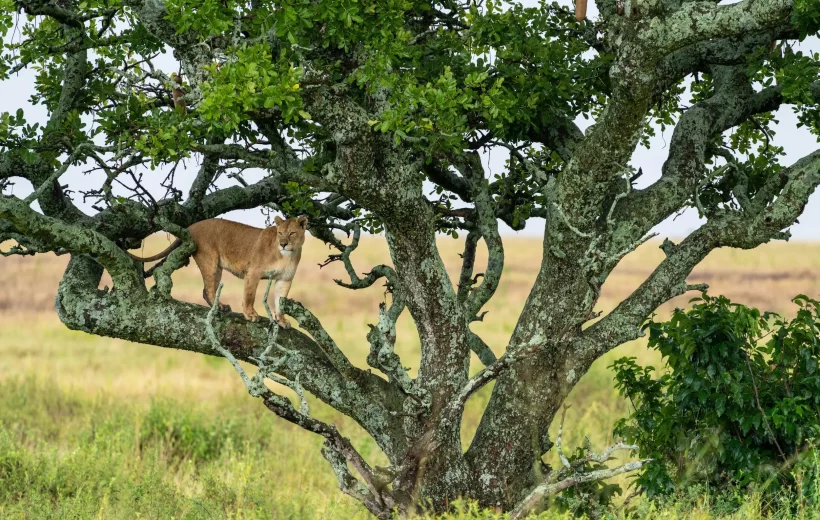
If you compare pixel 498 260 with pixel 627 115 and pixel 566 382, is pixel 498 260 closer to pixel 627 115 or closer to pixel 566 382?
pixel 566 382

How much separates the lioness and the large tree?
35 centimetres

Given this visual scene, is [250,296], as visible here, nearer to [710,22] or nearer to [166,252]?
[166,252]

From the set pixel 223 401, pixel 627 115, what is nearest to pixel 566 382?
pixel 627 115

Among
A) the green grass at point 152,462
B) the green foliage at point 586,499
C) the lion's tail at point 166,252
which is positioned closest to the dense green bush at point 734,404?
the green foliage at point 586,499

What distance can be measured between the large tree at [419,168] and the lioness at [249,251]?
353mm

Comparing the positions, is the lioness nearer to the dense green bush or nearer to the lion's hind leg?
the lion's hind leg

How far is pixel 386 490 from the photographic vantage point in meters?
9.70

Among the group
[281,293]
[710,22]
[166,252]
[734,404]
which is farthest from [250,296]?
[710,22]

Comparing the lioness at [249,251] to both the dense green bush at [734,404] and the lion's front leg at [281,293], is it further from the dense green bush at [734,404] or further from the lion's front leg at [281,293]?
the dense green bush at [734,404]

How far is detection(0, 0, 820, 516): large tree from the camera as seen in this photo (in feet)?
28.7

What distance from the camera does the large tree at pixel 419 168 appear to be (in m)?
8.74

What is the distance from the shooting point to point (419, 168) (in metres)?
9.72

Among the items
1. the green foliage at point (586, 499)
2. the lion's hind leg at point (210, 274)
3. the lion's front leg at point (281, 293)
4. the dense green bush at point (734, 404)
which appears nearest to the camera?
the dense green bush at point (734, 404)

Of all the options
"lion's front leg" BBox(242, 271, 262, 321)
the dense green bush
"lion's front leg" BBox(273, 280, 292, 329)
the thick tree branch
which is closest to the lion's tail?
"lion's front leg" BBox(242, 271, 262, 321)
